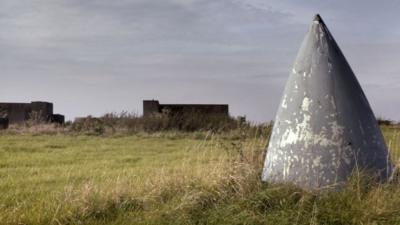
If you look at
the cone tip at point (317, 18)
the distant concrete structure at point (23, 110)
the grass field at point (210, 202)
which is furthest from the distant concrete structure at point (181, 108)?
the cone tip at point (317, 18)

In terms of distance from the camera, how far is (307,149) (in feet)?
21.0

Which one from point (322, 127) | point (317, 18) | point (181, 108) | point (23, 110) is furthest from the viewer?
point (23, 110)

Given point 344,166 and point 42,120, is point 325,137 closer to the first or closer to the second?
point 344,166

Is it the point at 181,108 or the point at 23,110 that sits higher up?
the point at 181,108

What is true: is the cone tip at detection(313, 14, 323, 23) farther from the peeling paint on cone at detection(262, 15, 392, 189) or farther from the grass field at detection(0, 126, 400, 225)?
the grass field at detection(0, 126, 400, 225)

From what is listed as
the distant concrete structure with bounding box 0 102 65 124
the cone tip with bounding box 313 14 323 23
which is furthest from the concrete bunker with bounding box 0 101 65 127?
the cone tip with bounding box 313 14 323 23

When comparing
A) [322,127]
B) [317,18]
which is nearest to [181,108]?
[317,18]

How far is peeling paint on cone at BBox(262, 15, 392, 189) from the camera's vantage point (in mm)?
6316

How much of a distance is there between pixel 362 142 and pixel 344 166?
396 millimetres

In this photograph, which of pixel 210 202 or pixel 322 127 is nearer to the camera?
pixel 210 202

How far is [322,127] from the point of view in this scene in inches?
252

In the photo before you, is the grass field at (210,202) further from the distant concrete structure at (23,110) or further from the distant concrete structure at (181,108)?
the distant concrete structure at (23,110)

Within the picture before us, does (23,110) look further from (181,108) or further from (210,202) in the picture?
(210,202)

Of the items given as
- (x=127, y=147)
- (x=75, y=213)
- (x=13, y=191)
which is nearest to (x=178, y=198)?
(x=75, y=213)
